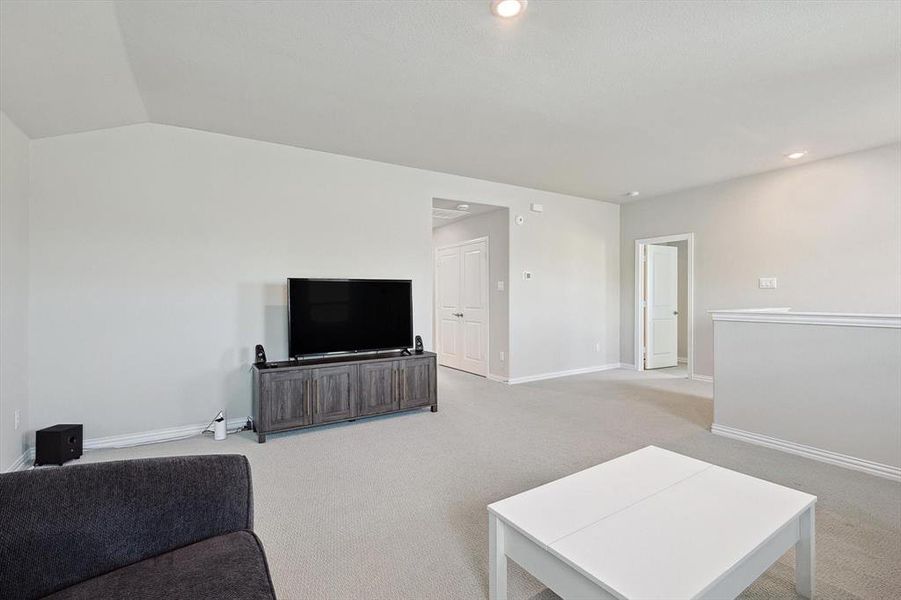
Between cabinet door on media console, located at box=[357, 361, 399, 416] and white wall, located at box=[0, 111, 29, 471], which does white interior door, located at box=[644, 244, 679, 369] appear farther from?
white wall, located at box=[0, 111, 29, 471]

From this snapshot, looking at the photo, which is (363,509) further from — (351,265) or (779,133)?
(779,133)

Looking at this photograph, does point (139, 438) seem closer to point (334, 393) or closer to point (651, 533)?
point (334, 393)

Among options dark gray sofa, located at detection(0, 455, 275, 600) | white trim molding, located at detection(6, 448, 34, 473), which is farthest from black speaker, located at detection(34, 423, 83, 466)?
dark gray sofa, located at detection(0, 455, 275, 600)

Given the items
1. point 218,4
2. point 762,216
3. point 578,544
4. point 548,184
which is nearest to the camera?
point 578,544

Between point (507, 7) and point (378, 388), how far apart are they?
315cm

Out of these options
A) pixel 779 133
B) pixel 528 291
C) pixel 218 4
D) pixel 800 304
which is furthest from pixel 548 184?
pixel 218 4

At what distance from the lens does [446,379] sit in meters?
6.10

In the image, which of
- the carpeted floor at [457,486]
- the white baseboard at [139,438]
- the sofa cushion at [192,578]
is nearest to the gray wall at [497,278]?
the carpeted floor at [457,486]

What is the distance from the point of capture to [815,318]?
10.2ft

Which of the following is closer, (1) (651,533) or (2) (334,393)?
(1) (651,533)

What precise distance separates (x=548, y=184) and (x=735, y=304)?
2.80 m

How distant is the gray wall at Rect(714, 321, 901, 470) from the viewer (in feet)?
9.19

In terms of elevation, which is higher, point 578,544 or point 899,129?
point 899,129

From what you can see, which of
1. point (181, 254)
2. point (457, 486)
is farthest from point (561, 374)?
point (181, 254)
